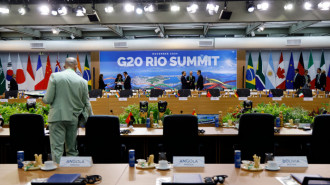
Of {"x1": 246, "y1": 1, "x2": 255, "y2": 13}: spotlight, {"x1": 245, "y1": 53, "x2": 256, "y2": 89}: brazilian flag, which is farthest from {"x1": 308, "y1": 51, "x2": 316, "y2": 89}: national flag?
{"x1": 246, "y1": 1, "x2": 255, "y2": 13}: spotlight

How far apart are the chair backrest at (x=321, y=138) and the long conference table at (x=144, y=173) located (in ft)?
3.53

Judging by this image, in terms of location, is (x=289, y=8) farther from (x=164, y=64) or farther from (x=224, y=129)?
(x=164, y=64)

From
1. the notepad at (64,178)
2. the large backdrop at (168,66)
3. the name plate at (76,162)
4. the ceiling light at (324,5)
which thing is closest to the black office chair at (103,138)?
the name plate at (76,162)

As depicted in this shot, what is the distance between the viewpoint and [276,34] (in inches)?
532

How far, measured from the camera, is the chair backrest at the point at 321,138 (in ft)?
11.5

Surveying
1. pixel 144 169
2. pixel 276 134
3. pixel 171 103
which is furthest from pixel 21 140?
pixel 171 103

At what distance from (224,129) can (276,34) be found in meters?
10.5

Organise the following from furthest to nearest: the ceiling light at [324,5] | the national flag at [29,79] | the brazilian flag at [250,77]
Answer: the national flag at [29,79], the brazilian flag at [250,77], the ceiling light at [324,5]

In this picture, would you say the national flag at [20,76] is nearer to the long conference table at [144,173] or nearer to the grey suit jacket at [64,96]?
the grey suit jacket at [64,96]

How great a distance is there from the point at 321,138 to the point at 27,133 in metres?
3.55

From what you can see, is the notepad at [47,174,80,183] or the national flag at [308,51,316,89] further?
the national flag at [308,51,316,89]

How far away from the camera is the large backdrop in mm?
13672

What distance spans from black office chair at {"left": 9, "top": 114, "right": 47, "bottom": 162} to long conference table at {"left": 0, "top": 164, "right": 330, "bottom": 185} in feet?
3.54

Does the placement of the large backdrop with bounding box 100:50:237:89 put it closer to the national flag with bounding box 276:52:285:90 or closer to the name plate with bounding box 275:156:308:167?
the national flag with bounding box 276:52:285:90
